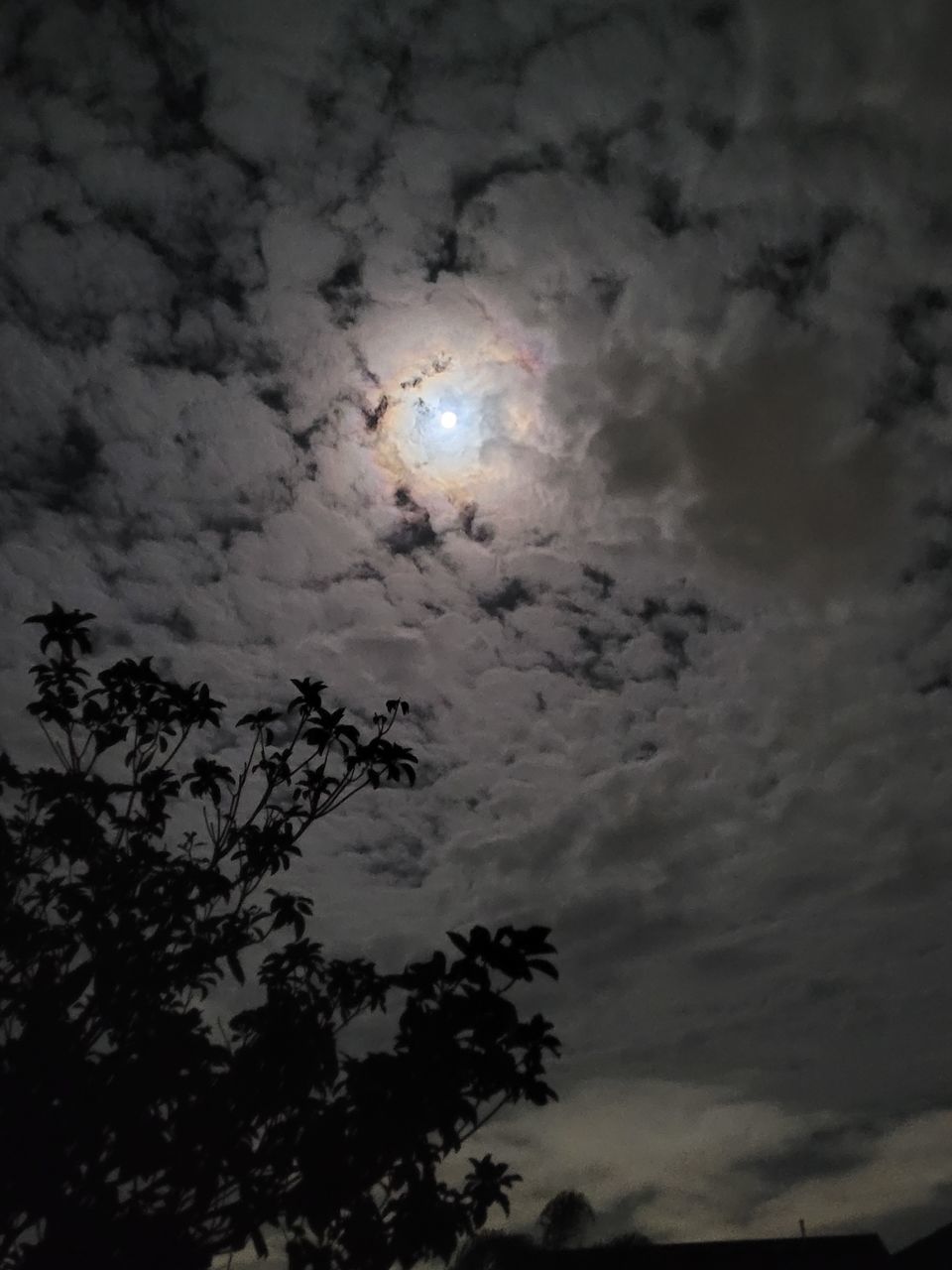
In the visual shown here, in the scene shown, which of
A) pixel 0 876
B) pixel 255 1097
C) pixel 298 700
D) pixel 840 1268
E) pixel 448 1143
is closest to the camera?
pixel 448 1143

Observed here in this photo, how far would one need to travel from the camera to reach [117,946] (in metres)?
7.46

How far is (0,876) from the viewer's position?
25.7 feet

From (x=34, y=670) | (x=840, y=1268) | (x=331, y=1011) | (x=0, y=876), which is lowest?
(x=840, y=1268)

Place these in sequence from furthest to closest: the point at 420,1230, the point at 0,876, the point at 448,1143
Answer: the point at 0,876 → the point at 420,1230 → the point at 448,1143

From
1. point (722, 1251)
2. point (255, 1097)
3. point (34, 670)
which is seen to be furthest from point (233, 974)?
point (722, 1251)

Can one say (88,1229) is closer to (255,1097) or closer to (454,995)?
(255,1097)

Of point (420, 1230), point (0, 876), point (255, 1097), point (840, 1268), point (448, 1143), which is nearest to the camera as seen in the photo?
point (448, 1143)

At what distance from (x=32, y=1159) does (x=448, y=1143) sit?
3254 mm

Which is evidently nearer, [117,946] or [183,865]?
[117,946]

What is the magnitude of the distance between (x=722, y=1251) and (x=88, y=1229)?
87.9ft

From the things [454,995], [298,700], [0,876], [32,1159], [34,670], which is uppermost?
[34,670]

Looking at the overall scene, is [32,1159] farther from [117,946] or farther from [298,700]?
[298,700]

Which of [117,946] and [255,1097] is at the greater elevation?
[117,946]

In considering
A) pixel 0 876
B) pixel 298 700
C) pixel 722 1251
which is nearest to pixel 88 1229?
pixel 0 876
